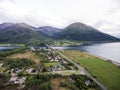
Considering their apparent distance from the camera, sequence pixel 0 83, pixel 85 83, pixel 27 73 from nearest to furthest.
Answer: pixel 85 83
pixel 0 83
pixel 27 73

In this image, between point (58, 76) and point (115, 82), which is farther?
point (58, 76)

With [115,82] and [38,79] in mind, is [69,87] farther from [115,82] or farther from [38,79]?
[115,82]

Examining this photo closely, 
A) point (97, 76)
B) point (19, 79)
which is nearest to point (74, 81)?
point (97, 76)

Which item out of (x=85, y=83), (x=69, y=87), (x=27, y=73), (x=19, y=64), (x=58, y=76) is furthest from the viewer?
(x=19, y=64)

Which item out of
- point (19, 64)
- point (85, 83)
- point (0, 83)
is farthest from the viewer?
point (19, 64)

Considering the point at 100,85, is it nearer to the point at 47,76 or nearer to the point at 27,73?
the point at 47,76

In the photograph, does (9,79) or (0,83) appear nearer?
(0,83)

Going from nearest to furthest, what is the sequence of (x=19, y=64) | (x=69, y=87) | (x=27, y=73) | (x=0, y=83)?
(x=69, y=87), (x=0, y=83), (x=27, y=73), (x=19, y=64)

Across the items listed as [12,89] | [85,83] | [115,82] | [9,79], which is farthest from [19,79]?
[115,82]
